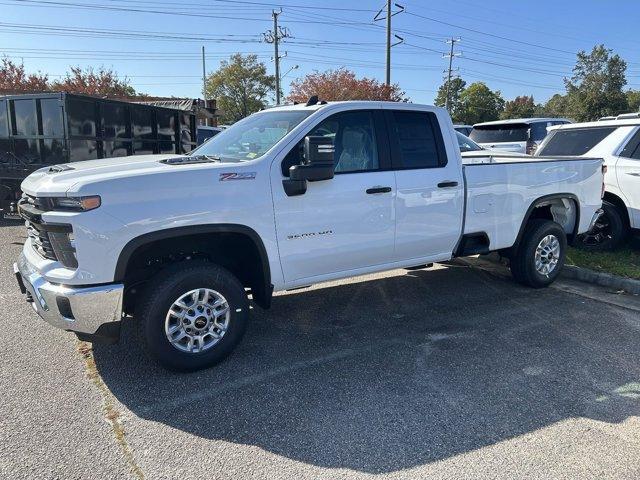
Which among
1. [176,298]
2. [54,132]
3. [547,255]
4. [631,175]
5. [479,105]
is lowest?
[547,255]

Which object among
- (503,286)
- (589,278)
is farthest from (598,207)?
(503,286)

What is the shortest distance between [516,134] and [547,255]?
8.89 metres

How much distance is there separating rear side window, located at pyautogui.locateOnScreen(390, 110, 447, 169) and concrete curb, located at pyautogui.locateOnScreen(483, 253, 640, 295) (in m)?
2.69

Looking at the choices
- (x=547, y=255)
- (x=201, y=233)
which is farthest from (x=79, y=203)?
(x=547, y=255)

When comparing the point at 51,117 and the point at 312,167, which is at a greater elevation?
the point at 51,117

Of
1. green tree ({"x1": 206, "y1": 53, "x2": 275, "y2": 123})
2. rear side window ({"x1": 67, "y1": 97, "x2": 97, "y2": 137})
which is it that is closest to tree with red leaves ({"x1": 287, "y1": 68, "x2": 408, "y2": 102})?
green tree ({"x1": 206, "y1": 53, "x2": 275, "y2": 123})

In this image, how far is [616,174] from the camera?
728cm

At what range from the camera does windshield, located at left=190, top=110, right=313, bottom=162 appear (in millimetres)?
4309

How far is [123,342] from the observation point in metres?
4.49

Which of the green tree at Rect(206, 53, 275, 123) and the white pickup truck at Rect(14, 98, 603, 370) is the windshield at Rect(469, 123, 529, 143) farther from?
the green tree at Rect(206, 53, 275, 123)

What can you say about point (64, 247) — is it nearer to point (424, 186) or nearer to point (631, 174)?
point (424, 186)

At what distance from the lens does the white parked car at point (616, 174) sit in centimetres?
713

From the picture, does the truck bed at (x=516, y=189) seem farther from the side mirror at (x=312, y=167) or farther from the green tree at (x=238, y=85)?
the green tree at (x=238, y=85)

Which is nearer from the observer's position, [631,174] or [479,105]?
[631,174]
